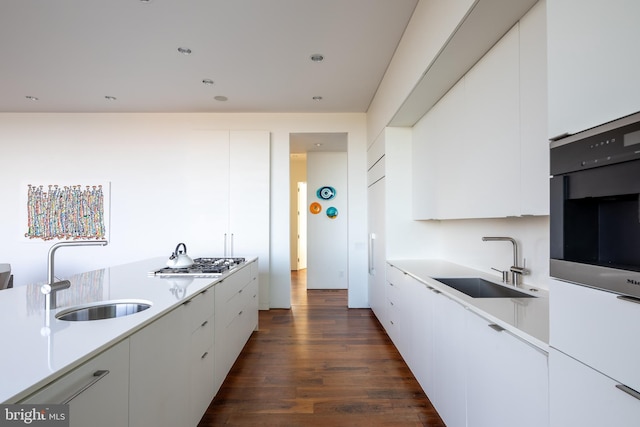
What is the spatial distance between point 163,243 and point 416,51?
13.8 feet

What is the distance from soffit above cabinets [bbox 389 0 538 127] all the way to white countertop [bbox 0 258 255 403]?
205 centimetres

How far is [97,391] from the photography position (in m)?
0.95

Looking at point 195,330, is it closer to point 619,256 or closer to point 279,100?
point 619,256

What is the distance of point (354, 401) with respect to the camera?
85.0 inches

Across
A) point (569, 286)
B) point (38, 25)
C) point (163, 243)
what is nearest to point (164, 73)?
point (38, 25)

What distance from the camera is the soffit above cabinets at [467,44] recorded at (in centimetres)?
148

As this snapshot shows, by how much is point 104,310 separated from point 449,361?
6.02 feet

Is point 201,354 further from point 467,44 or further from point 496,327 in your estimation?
point 467,44

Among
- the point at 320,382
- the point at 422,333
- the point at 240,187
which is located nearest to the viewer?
the point at 422,333

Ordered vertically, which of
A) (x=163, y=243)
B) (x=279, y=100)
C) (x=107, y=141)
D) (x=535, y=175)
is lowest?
(x=163, y=243)

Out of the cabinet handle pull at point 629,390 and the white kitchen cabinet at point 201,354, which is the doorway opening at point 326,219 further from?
the cabinet handle pull at point 629,390

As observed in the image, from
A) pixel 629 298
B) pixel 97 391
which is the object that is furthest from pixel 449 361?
pixel 97 391

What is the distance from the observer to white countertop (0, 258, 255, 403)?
79 cm

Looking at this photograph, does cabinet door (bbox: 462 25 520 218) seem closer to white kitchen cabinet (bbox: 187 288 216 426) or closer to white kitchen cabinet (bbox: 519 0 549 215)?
white kitchen cabinet (bbox: 519 0 549 215)
